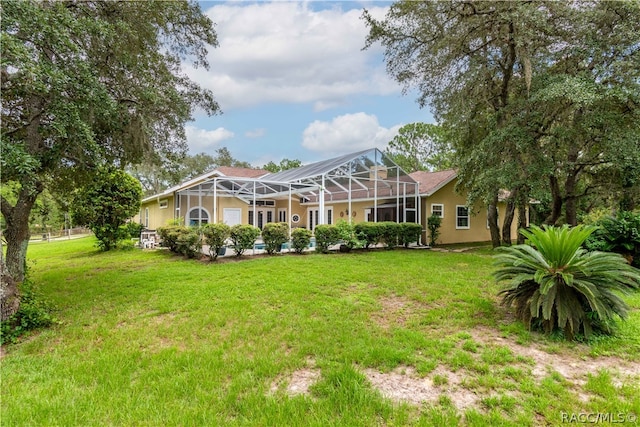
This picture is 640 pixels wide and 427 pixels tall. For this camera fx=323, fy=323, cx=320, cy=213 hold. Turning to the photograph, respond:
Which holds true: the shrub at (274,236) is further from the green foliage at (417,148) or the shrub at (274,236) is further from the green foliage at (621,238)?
the green foliage at (417,148)

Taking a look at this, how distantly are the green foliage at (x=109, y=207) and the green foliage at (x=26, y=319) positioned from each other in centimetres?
927

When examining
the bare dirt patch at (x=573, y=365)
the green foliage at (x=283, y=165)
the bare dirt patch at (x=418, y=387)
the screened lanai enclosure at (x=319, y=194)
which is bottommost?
the bare dirt patch at (x=418, y=387)

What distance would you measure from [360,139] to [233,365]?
1041 inches

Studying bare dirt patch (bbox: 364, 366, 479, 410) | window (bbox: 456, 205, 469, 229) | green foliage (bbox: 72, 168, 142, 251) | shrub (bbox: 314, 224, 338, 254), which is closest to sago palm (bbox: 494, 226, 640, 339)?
bare dirt patch (bbox: 364, 366, 479, 410)

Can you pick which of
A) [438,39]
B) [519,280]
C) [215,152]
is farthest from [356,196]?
[215,152]

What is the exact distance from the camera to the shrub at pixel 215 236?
10336 mm

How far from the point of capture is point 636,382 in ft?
10.2

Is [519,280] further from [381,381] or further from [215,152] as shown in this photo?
[215,152]

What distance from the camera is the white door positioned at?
1933 centimetres

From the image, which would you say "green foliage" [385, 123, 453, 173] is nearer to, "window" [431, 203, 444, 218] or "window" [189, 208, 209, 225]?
"window" [431, 203, 444, 218]

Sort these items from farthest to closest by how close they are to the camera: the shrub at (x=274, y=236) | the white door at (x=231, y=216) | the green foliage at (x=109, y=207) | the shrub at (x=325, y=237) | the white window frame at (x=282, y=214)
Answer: the white window frame at (x=282, y=214)
the white door at (x=231, y=216)
the green foliage at (x=109, y=207)
the shrub at (x=325, y=237)
the shrub at (x=274, y=236)

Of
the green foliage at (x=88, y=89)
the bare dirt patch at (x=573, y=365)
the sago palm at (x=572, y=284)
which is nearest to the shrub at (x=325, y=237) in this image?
the green foliage at (x=88, y=89)

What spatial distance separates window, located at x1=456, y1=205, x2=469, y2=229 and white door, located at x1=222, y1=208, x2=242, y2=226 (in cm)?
1271

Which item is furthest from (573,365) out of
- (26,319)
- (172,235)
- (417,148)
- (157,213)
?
(417,148)
